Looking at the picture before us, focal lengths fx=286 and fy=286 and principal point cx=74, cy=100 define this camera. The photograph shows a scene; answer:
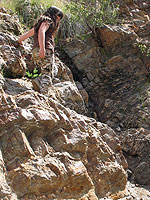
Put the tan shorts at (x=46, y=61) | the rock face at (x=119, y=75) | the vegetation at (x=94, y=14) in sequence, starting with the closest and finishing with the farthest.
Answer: the tan shorts at (x=46, y=61)
the rock face at (x=119, y=75)
the vegetation at (x=94, y=14)

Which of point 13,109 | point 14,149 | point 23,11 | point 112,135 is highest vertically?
point 23,11

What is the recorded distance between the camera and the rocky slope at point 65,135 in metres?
3.53

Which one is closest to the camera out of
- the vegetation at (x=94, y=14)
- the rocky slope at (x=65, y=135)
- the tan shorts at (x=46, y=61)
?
the rocky slope at (x=65, y=135)

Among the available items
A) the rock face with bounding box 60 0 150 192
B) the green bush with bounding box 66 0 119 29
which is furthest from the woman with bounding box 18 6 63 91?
the green bush with bounding box 66 0 119 29

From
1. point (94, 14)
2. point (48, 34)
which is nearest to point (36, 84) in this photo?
point (48, 34)

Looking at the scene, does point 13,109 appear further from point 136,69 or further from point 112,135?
point 136,69

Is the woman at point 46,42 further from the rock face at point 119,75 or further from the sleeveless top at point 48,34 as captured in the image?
the rock face at point 119,75

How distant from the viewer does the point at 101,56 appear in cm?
763

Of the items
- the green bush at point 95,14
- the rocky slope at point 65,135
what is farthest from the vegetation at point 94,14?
the rocky slope at point 65,135

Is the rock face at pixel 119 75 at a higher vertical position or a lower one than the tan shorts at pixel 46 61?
lower

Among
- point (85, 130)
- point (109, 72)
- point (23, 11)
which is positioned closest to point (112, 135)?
point (85, 130)

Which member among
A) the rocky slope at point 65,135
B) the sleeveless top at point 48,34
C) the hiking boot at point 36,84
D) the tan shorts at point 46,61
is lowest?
the rocky slope at point 65,135

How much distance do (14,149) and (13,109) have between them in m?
0.57

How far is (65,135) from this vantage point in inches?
163
